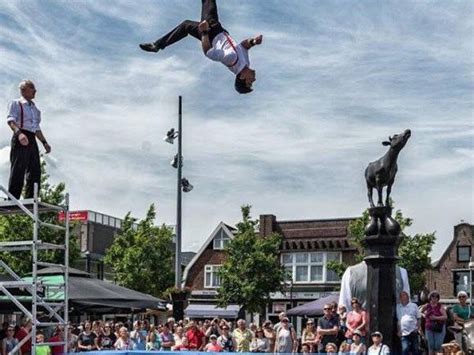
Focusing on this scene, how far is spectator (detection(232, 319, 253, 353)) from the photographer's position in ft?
57.7

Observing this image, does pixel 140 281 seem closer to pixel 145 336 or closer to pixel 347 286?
pixel 145 336

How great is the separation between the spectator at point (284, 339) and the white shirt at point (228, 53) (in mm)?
10350

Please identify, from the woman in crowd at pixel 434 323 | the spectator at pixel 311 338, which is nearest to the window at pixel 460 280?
the spectator at pixel 311 338

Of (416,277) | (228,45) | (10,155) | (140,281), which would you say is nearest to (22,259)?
(140,281)

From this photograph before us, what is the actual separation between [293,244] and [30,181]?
46.0m

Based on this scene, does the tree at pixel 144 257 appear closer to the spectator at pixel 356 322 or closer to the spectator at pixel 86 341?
the spectator at pixel 86 341

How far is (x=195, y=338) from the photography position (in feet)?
56.7

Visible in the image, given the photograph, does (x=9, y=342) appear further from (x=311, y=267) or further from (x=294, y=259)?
(x=294, y=259)

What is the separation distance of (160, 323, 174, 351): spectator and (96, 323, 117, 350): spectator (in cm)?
131

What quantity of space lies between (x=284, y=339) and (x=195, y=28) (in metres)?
10.5

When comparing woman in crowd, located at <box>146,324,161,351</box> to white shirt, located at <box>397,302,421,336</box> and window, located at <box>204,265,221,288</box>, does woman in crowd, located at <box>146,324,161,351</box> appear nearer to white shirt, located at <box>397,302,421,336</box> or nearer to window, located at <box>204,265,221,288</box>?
white shirt, located at <box>397,302,421,336</box>

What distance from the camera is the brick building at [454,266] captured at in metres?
55.8

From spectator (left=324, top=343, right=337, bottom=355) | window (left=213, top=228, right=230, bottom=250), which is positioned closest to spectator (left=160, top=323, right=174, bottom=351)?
spectator (left=324, top=343, right=337, bottom=355)

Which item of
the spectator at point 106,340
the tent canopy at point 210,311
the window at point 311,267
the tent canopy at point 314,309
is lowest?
the tent canopy at point 210,311
